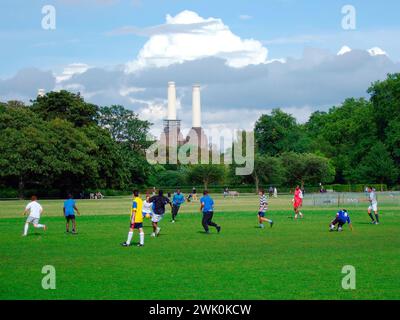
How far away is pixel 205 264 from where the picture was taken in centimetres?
2136

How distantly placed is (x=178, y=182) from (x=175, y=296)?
113 metres

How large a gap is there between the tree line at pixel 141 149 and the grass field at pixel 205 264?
57.6m

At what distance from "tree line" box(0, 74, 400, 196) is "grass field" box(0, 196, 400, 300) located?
5763cm

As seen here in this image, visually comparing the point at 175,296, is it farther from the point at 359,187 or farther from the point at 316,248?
the point at 359,187

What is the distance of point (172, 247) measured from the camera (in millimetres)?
26656

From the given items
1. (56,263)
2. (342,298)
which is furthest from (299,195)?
(342,298)

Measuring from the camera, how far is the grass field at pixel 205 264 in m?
16.4

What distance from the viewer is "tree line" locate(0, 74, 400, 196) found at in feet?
300

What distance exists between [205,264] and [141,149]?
375 feet
